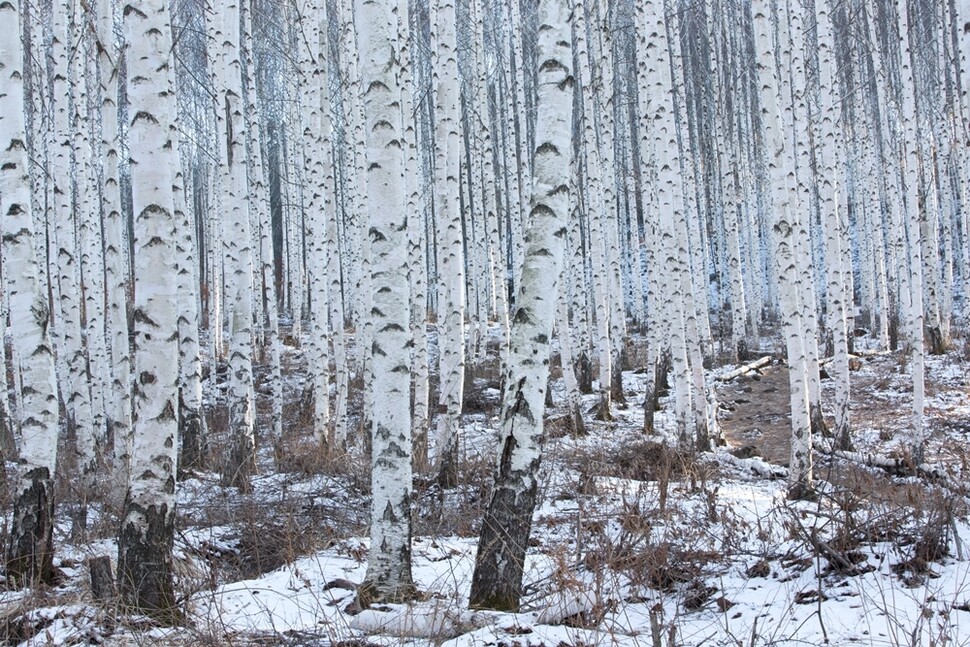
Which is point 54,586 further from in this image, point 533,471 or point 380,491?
point 533,471

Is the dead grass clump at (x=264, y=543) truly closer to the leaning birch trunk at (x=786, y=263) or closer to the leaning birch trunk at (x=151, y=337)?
the leaning birch trunk at (x=151, y=337)

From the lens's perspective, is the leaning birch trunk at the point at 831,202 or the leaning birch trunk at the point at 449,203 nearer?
the leaning birch trunk at the point at 449,203

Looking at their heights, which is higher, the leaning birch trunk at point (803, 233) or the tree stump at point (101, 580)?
the leaning birch trunk at point (803, 233)

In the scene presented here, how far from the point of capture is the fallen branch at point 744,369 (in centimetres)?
1475

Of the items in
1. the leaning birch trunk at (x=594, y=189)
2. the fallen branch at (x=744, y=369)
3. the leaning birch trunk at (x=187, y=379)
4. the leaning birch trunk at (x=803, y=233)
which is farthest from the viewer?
the fallen branch at (x=744, y=369)

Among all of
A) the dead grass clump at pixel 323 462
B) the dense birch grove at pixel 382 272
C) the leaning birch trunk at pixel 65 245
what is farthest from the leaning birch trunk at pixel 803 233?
the leaning birch trunk at pixel 65 245

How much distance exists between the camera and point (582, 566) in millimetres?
4582

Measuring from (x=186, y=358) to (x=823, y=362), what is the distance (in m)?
13.0

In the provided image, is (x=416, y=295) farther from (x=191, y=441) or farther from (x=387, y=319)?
(x=387, y=319)

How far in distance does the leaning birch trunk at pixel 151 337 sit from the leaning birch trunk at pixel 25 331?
988 millimetres

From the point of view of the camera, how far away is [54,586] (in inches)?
170

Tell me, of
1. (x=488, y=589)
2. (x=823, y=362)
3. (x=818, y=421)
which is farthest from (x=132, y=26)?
(x=823, y=362)

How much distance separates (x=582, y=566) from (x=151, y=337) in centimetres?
304

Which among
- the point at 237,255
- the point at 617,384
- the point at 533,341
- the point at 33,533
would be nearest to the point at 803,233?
the point at 617,384
